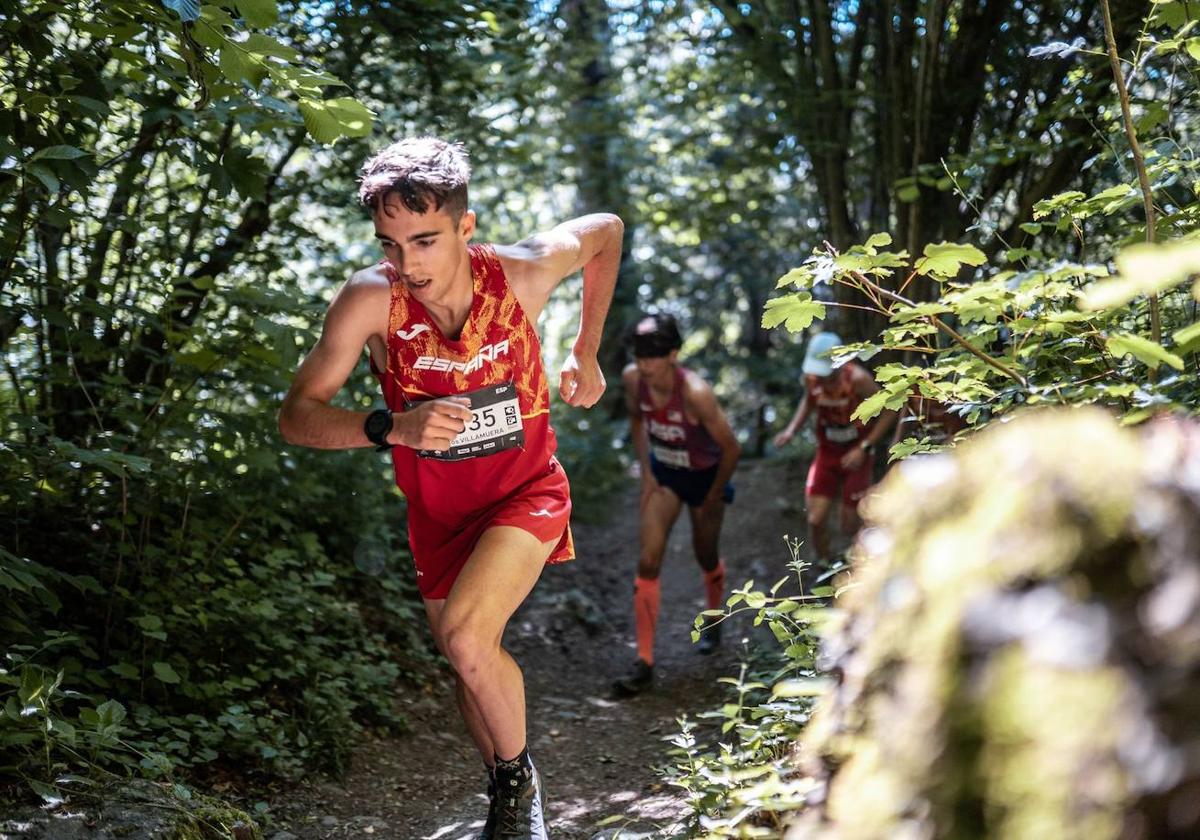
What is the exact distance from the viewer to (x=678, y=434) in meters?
6.36

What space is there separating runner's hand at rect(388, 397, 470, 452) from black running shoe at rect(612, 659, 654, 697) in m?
3.39

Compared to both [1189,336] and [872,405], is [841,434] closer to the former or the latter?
[872,405]

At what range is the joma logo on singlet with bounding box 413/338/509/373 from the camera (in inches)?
124

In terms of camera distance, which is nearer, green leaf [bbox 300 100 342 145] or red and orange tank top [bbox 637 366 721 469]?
green leaf [bbox 300 100 342 145]

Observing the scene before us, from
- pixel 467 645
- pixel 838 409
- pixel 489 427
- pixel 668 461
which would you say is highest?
pixel 489 427

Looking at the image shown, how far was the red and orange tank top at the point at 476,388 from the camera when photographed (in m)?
3.15

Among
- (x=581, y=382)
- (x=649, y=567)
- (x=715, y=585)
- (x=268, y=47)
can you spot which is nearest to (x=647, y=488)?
(x=649, y=567)

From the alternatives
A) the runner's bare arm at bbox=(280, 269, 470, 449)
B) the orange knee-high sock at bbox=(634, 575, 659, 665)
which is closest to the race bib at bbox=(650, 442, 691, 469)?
the orange knee-high sock at bbox=(634, 575, 659, 665)

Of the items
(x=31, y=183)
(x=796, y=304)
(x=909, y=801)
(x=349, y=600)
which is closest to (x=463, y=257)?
(x=796, y=304)

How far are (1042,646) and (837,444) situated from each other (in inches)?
242

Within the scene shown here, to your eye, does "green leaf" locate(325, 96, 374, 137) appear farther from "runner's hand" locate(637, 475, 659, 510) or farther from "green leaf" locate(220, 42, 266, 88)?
"runner's hand" locate(637, 475, 659, 510)

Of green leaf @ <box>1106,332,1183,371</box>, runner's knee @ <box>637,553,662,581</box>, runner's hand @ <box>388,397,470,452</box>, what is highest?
runner's hand @ <box>388,397,470,452</box>

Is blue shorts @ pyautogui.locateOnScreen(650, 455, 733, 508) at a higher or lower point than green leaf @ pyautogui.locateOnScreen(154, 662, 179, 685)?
higher

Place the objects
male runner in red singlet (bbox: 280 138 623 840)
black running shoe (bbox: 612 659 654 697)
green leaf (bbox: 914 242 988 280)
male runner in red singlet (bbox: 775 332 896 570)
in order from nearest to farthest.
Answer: green leaf (bbox: 914 242 988 280), male runner in red singlet (bbox: 280 138 623 840), black running shoe (bbox: 612 659 654 697), male runner in red singlet (bbox: 775 332 896 570)
